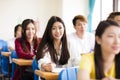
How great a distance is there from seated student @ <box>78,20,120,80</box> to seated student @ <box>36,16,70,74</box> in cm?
115

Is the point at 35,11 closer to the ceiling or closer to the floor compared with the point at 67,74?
closer to the ceiling

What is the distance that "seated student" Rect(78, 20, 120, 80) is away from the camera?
1.53 metres

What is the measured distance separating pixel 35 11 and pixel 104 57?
18.2 feet

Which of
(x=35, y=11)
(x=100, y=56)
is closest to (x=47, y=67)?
(x=100, y=56)

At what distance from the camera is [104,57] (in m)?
1.63

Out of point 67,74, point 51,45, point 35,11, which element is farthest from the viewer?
point 35,11

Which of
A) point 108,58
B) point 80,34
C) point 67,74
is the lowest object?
point 67,74

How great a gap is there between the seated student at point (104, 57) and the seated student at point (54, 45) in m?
1.15

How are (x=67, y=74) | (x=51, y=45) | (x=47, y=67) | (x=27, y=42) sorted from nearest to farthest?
1. (x=67, y=74)
2. (x=47, y=67)
3. (x=51, y=45)
4. (x=27, y=42)

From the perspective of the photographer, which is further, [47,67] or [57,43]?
[57,43]

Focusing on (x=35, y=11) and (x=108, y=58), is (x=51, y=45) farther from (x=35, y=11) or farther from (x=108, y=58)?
(x=35, y=11)

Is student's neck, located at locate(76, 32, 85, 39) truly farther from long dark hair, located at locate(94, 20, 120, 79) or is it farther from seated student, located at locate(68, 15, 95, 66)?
long dark hair, located at locate(94, 20, 120, 79)

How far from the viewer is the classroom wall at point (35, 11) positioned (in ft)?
21.6

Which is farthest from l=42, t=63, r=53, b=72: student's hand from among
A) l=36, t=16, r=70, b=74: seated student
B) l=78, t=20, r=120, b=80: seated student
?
l=78, t=20, r=120, b=80: seated student
